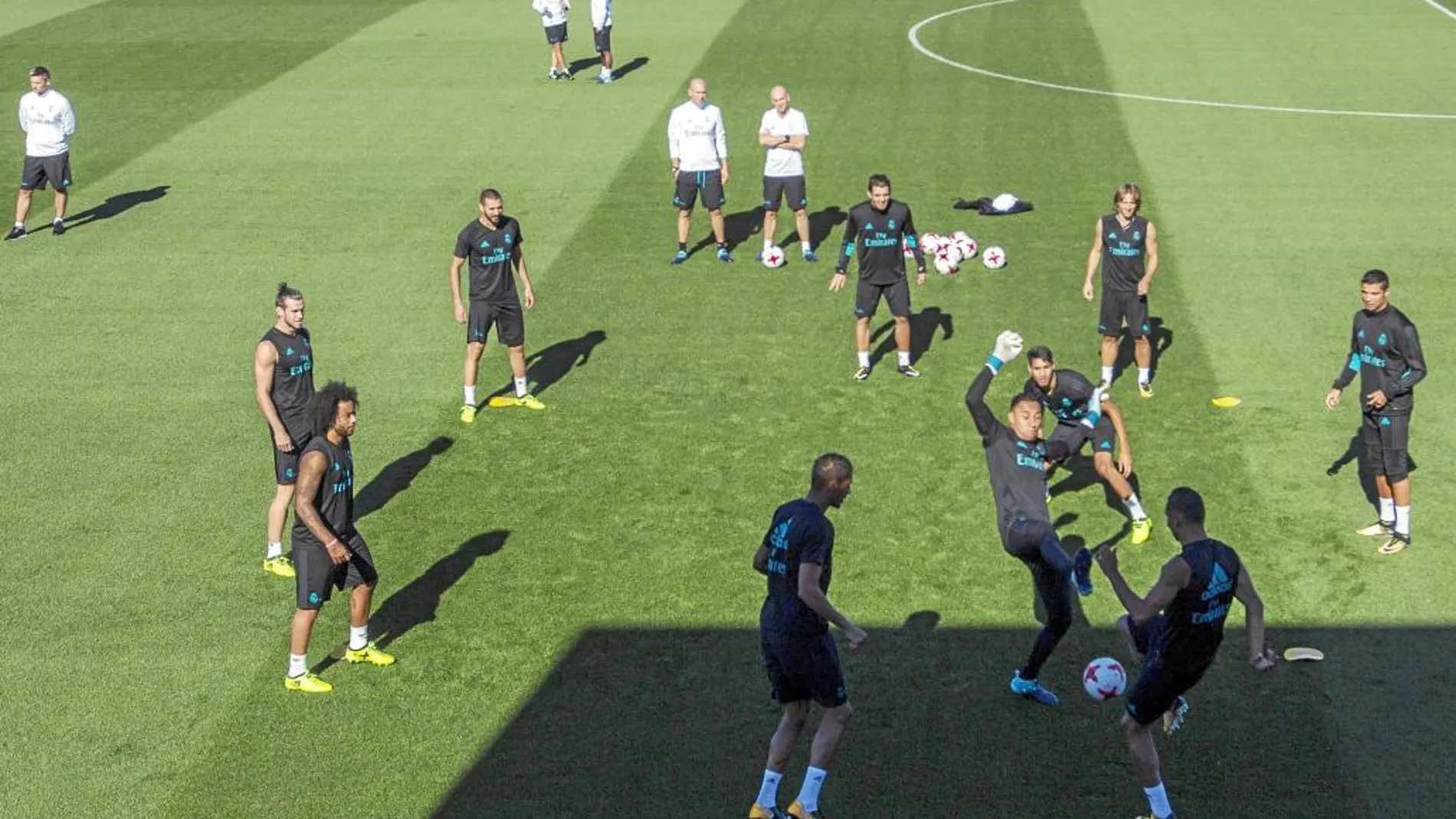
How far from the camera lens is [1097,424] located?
14148 millimetres

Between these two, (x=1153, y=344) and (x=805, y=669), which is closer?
(x=805, y=669)

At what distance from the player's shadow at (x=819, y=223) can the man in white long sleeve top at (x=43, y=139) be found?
10.8 meters

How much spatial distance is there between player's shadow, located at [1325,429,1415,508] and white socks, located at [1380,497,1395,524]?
592 millimetres

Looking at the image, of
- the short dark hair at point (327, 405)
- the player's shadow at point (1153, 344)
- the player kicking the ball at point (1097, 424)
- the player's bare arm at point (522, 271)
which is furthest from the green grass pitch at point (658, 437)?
the short dark hair at point (327, 405)

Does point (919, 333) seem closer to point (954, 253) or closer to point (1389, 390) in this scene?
point (954, 253)

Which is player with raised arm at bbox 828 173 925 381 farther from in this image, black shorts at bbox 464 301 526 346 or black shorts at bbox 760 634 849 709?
black shorts at bbox 760 634 849 709

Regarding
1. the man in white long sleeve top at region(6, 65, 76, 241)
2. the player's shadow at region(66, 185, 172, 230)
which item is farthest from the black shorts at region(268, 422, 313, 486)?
the player's shadow at region(66, 185, 172, 230)

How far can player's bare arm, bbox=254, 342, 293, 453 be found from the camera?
14.1 m

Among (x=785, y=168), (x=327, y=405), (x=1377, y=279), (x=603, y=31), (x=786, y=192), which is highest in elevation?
(x=327, y=405)

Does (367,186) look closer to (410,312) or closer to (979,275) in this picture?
(410,312)

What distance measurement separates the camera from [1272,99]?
97.9 ft

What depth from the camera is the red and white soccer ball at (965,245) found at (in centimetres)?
2208

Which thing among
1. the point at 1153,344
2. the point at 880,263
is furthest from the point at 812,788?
the point at 1153,344

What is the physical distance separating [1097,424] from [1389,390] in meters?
2.59
